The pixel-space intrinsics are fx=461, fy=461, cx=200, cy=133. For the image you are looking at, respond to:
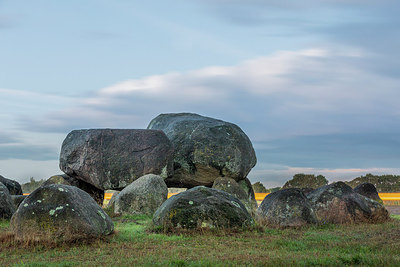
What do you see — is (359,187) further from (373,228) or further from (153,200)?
(153,200)

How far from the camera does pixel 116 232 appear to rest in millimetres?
14375

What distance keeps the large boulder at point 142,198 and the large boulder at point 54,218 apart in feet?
26.0

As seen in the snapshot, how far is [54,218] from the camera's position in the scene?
41.3 feet

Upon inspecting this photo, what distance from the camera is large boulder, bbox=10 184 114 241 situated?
12523 mm

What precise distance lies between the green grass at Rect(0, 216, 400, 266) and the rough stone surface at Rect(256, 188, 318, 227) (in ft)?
2.17

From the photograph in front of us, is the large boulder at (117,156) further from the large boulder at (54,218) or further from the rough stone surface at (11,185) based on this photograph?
the large boulder at (54,218)

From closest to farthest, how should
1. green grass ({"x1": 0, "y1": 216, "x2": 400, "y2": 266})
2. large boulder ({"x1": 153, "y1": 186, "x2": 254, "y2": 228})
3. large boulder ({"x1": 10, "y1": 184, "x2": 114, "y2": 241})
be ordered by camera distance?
green grass ({"x1": 0, "y1": 216, "x2": 400, "y2": 266}) < large boulder ({"x1": 10, "y1": 184, "x2": 114, "y2": 241}) < large boulder ({"x1": 153, "y1": 186, "x2": 254, "y2": 228})

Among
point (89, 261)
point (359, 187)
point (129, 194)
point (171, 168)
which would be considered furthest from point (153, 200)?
point (359, 187)

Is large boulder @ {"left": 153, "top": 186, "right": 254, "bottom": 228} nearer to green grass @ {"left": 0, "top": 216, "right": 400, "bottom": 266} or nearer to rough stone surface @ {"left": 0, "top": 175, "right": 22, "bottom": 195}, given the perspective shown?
green grass @ {"left": 0, "top": 216, "right": 400, "bottom": 266}

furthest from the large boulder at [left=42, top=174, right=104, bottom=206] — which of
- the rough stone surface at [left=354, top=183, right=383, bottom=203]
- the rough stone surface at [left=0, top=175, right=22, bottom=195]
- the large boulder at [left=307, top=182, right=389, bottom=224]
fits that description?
the rough stone surface at [left=354, top=183, right=383, bottom=203]

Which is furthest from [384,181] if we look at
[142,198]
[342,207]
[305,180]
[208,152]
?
[142,198]

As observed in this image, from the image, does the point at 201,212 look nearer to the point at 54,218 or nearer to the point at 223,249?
the point at 223,249

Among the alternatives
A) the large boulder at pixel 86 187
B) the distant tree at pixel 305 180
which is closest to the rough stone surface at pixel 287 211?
the large boulder at pixel 86 187

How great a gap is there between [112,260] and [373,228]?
10354 millimetres
